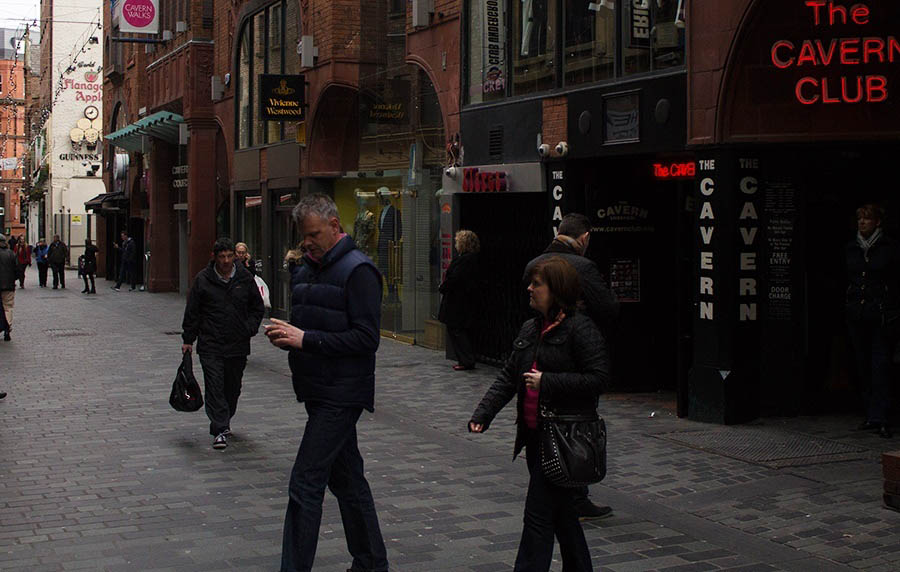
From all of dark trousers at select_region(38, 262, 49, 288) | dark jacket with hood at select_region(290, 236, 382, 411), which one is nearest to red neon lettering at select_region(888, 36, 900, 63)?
dark jacket with hood at select_region(290, 236, 382, 411)

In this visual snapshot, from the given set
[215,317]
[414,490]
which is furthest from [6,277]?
[414,490]

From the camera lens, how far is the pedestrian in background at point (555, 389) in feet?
17.7

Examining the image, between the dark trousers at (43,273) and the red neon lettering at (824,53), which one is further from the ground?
the red neon lettering at (824,53)

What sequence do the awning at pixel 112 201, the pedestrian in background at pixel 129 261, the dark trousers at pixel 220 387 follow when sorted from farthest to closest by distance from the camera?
the awning at pixel 112 201 → the pedestrian in background at pixel 129 261 → the dark trousers at pixel 220 387

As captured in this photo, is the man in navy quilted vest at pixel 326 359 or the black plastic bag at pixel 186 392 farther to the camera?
the black plastic bag at pixel 186 392

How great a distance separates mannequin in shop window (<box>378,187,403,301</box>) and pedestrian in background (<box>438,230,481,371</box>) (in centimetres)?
431

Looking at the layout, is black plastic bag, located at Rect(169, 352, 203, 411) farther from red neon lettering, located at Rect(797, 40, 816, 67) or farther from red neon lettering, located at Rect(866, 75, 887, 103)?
red neon lettering, located at Rect(866, 75, 887, 103)

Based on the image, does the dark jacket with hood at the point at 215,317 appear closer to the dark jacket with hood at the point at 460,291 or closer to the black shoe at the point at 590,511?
the black shoe at the point at 590,511

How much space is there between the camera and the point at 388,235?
65.4 ft

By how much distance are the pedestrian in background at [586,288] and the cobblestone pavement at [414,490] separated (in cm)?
13

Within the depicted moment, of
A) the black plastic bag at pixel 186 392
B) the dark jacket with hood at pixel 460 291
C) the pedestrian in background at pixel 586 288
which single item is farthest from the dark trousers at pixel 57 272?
the pedestrian in background at pixel 586 288

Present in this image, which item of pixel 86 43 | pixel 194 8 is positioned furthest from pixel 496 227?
pixel 86 43

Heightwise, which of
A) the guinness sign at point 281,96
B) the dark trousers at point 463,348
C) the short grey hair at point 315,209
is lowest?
the dark trousers at point 463,348

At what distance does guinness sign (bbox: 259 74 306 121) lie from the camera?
22.1 meters
